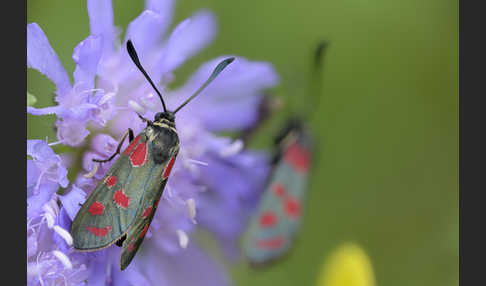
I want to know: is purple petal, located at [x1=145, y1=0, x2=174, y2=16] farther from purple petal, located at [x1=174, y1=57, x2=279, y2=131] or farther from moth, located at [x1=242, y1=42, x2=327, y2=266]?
moth, located at [x1=242, y1=42, x2=327, y2=266]

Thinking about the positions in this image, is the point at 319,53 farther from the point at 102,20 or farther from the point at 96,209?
the point at 96,209

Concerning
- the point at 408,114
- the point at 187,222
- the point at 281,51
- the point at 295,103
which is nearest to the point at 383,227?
the point at 408,114

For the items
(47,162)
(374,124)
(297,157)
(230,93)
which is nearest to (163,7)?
(230,93)

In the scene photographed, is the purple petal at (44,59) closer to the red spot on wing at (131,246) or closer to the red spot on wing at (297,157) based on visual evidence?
the red spot on wing at (131,246)

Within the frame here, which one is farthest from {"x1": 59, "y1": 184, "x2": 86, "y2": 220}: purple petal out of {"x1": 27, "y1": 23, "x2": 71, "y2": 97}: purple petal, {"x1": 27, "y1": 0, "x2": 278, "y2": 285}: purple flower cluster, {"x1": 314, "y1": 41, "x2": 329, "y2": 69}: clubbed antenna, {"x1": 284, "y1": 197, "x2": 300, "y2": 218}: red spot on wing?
{"x1": 314, "y1": 41, "x2": 329, "y2": 69}: clubbed antenna

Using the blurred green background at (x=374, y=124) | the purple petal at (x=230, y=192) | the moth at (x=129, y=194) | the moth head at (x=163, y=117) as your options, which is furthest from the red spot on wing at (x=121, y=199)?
the blurred green background at (x=374, y=124)

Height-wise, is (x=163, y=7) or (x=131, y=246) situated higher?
(x=163, y=7)
